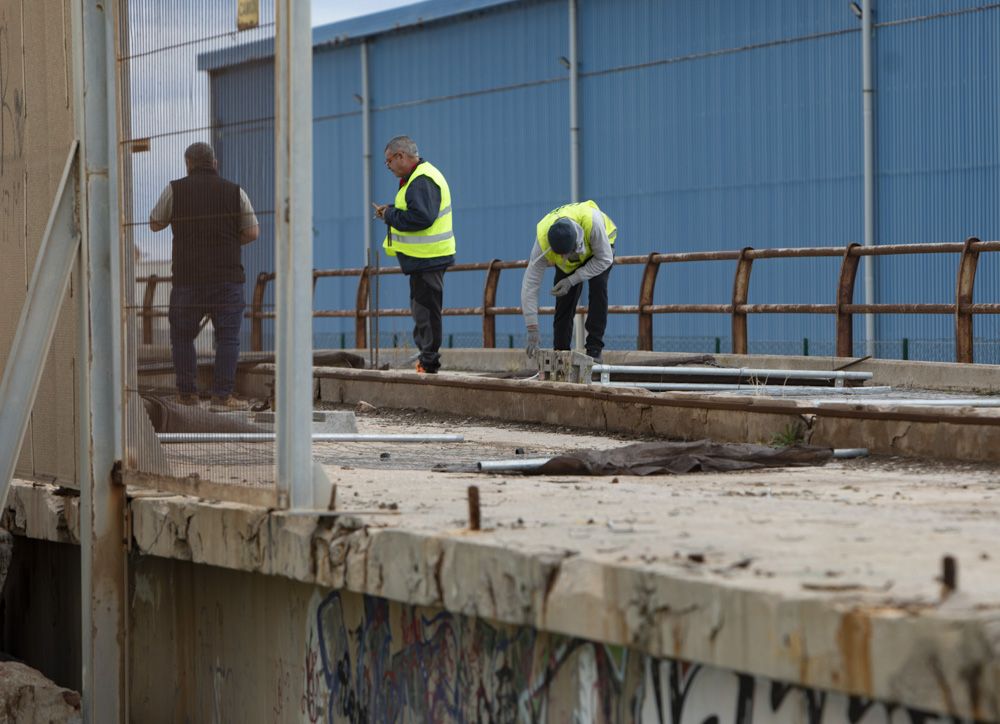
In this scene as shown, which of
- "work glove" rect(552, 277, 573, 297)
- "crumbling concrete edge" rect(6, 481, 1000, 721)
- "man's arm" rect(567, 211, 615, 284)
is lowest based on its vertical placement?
"crumbling concrete edge" rect(6, 481, 1000, 721)

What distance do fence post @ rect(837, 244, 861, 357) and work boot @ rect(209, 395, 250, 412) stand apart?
32.3ft

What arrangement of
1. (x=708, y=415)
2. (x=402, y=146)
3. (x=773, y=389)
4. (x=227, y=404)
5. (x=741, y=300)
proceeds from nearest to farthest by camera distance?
(x=227, y=404), (x=708, y=415), (x=773, y=389), (x=402, y=146), (x=741, y=300)

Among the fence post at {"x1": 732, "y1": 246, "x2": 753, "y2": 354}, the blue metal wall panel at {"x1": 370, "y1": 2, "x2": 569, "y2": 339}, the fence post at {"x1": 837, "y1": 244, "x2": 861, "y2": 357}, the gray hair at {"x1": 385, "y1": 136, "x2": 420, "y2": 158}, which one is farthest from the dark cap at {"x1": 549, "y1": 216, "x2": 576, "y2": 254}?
the blue metal wall panel at {"x1": 370, "y1": 2, "x2": 569, "y2": 339}

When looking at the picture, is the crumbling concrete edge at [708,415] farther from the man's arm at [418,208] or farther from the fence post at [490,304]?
the fence post at [490,304]

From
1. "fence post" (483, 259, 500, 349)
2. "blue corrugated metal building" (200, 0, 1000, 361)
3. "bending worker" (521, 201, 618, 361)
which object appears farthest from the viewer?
"blue corrugated metal building" (200, 0, 1000, 361)

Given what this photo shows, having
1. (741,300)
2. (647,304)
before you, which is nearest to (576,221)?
(741,300)

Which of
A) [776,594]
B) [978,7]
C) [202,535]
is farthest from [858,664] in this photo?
[978,7]

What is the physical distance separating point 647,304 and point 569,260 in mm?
4272

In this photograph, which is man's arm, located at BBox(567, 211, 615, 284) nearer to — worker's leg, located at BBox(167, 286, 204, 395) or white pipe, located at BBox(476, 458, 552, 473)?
white pipe, located at BBox(476, 458, 552, 473)

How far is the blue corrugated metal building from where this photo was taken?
21.8 metres

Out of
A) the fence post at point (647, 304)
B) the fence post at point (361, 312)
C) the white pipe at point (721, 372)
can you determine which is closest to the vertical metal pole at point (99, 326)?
the white pipe at point (721, 372)

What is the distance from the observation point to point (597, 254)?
12578 millimetres

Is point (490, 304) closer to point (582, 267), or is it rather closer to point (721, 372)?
point (582, 267)

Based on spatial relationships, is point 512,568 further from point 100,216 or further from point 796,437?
point 796,437
